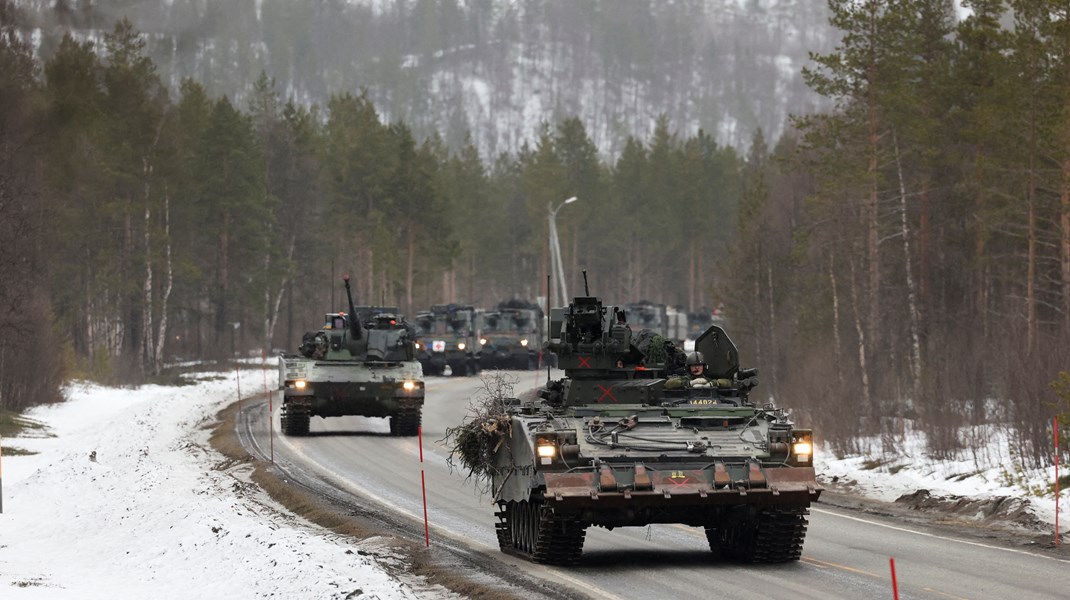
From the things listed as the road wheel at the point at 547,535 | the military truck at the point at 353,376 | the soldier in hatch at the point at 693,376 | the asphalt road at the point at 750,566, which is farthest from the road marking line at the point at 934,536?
the military truck at the point at 353,376

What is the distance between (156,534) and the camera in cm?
1995

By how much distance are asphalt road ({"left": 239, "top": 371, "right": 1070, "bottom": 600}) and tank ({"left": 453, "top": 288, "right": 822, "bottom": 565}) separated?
0.42 metres

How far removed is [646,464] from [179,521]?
25.6ft

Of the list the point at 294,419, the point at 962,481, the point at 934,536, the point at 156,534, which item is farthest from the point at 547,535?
the point at 294,419

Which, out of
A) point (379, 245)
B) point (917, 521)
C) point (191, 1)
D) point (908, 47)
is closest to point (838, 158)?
point (908, 47)

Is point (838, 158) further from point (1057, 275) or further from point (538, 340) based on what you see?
point (538, 340)

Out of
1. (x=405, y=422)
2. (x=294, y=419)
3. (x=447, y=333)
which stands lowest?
(x=405, y=422)

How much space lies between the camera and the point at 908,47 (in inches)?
1780

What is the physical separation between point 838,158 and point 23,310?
22451 millimetres

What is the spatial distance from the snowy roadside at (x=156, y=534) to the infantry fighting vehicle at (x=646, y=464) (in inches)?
62.9

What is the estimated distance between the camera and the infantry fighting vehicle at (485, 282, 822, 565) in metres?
14.7

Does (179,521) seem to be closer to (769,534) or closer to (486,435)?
(486,435)

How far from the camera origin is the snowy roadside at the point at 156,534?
50.3 ft

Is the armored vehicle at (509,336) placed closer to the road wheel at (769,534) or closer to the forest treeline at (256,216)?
the forest treeline at (256,216)
